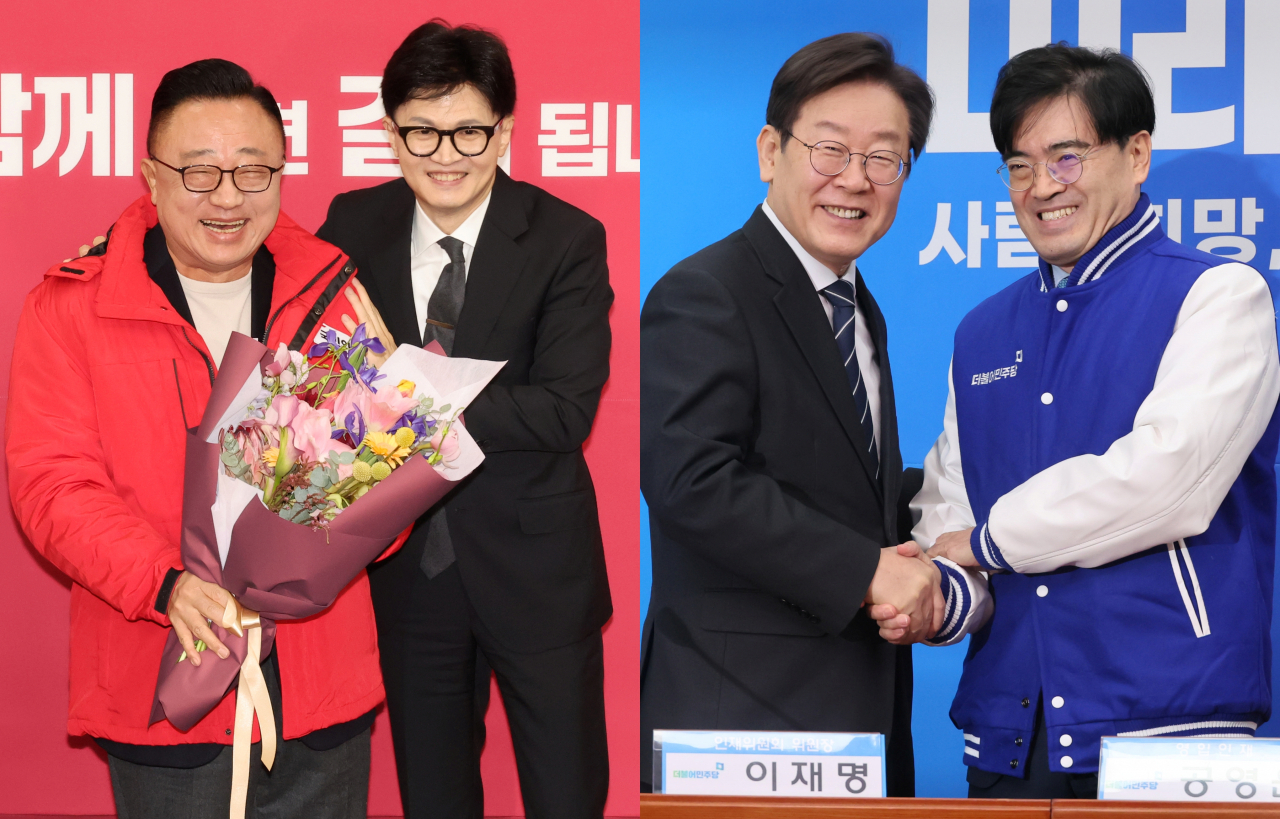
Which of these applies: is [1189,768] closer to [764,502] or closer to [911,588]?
[911,588]

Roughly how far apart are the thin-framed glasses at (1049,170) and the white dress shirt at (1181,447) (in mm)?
331

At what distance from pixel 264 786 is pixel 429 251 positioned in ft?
3.74

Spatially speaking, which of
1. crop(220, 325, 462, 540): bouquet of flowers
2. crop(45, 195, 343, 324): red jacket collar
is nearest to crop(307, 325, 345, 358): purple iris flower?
crop(220, 325, 462, 540): bouquet of flowers

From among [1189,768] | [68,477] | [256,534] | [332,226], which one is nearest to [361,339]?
[256,534]

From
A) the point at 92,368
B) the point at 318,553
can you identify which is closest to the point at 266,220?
the point at 92,368

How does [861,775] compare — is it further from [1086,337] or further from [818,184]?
[818,184]

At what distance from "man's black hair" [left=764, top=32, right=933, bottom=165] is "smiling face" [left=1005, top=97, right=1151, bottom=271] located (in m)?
0.23

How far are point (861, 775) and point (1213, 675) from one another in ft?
2.38

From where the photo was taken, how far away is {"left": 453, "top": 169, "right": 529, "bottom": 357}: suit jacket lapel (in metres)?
2.34

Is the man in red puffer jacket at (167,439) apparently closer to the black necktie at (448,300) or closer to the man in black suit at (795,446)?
the black necktie at (448,300)

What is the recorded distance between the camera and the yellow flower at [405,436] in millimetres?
1767

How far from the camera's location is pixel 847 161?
238cm

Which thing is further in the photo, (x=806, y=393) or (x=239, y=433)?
(x=806, y=393)

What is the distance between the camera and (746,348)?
92.5 inches
